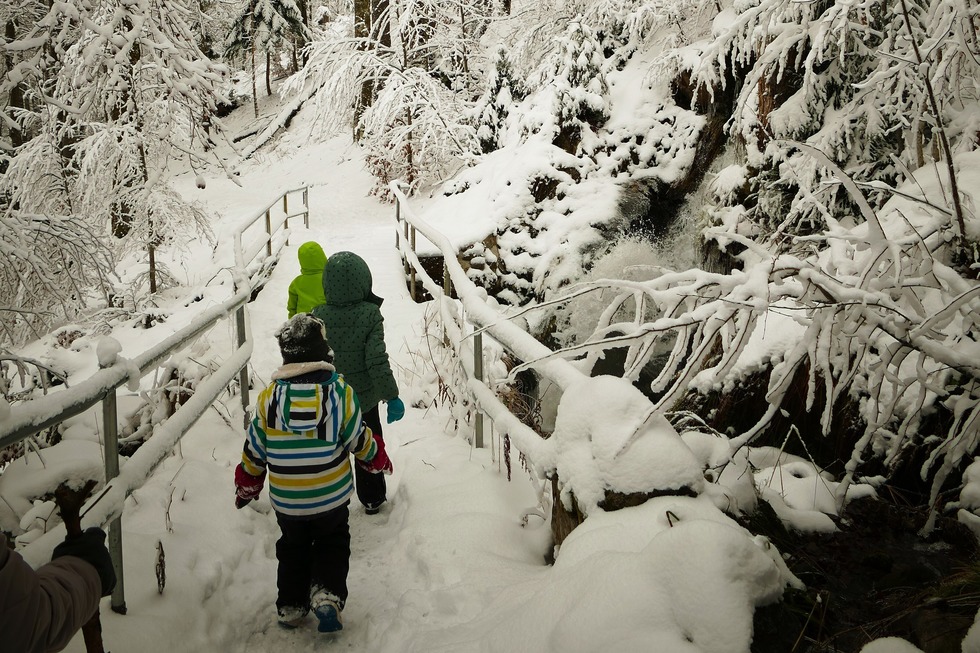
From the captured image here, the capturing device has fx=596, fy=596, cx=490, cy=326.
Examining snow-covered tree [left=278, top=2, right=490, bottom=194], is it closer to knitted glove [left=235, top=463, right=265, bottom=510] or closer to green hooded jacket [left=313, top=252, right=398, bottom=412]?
green hooded jacket [left=313, top=252, right=398, bottom=412]

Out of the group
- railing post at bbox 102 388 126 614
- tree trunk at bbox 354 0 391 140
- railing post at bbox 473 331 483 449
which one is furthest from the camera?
tree trunk at bbox 354 0 391 140

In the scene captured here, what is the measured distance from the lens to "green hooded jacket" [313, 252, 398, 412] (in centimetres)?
373

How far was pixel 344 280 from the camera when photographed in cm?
373

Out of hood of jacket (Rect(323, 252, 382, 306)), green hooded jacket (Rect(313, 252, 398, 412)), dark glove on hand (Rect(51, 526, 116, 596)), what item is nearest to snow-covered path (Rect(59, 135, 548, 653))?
green hooded jacket (Rect(313, 252, 398, 412))

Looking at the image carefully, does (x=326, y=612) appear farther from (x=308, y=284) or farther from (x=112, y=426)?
(x=308, y=284)

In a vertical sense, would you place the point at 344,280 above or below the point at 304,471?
above

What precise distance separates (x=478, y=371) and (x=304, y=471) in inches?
56.0

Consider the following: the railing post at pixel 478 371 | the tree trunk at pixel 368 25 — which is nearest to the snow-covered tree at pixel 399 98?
the tree trunk at pixel 368 25

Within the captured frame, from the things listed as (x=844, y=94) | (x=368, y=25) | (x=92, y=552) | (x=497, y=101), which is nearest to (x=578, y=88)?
(x=497, y=101)

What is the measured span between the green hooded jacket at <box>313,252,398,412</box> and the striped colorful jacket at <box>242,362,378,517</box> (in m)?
0.99

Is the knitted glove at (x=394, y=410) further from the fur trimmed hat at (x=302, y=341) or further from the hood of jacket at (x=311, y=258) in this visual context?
the hood of jacket at (x=311, y=258)

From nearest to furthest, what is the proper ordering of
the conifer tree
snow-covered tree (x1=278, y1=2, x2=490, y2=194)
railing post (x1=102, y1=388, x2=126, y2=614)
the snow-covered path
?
railing post (x1=102, y1=388, x2=126, y2=614)
the snow-covered path
the conifer tree
snow-covered tree (x1=278, y1=2, x2=490, y2=194)

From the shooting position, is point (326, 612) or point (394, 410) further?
point (394, 410)

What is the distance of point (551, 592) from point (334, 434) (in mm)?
1207
